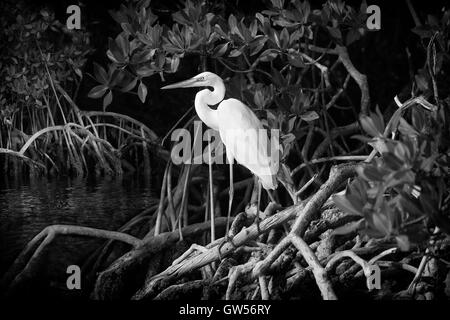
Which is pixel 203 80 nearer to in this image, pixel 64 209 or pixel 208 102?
A: pixel 208 102

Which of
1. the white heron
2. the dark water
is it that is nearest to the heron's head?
the white heron

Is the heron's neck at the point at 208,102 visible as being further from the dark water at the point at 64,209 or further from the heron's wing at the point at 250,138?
the dark water at the point at 64,209

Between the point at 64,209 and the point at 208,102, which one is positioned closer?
the point at 208,102

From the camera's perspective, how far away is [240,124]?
2924 millimetres

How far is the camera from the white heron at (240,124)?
115 inches

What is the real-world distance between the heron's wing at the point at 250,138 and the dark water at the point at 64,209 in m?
0.62

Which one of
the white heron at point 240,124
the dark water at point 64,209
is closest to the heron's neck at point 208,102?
the white heron at point 240,124

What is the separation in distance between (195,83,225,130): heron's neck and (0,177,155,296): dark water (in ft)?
1.95

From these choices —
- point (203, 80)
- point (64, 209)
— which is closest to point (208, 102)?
point (203, 80)

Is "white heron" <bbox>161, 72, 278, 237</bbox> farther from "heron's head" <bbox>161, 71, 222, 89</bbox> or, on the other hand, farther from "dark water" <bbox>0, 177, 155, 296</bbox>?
"dark water" <bbox>0, 177, 155, 296</bbox>

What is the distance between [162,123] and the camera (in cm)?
346

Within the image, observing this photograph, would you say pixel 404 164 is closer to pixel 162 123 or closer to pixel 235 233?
pixel 235 233

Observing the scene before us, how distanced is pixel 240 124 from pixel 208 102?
156 millimetres
